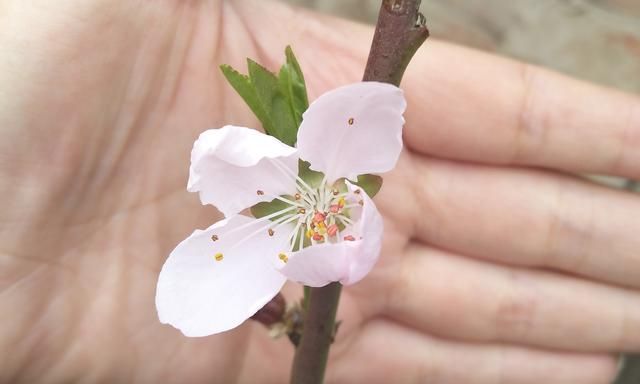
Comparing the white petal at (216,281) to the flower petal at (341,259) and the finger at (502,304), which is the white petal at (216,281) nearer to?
the flower petal at (341,259)

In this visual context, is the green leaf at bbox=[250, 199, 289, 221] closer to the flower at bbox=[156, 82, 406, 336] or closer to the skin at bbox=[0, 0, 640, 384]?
the flower at bbox=[156, 82, 406, 336]

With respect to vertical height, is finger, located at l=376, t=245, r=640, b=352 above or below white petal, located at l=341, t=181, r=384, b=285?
above

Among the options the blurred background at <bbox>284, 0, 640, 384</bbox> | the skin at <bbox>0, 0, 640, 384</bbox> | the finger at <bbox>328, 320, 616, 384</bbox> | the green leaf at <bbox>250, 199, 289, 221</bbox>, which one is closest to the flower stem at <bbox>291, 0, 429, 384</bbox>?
the green leaf at <bbox>250, 199, 289, 221</bbox>

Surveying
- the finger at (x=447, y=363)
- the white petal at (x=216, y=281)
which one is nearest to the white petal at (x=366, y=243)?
the white petal at (x=216, y=281)

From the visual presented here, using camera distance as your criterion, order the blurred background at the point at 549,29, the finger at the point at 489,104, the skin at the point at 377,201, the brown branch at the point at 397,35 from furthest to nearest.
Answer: the blurred background at the point at 549,29
the finger at the point at 489,104
the skin at the point at 377,201
the brown branch at the point at 397,35

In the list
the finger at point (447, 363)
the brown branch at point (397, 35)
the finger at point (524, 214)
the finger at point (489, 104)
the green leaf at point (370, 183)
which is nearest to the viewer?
the brown branch at point (397, 35)

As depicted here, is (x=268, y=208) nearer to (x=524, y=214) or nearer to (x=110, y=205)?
(x=110, y=205)

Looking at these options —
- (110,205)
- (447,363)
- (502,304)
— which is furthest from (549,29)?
(110,205)

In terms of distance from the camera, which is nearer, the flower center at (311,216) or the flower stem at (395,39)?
the flower stem at (395,39)
